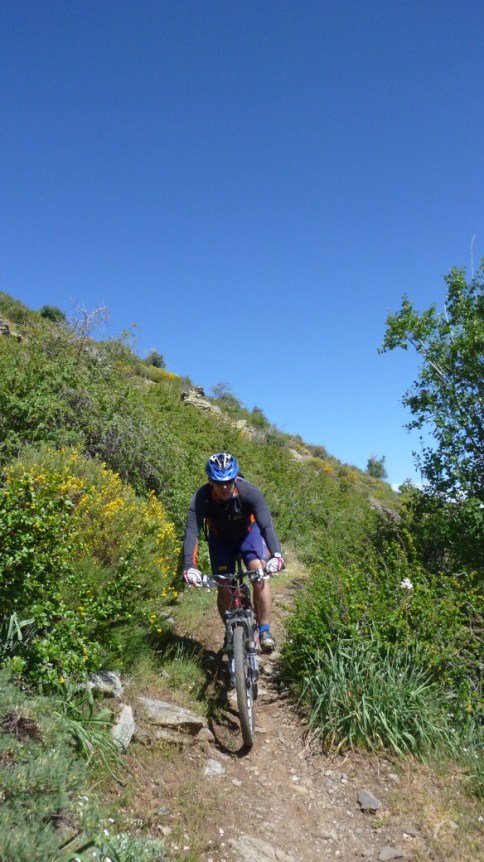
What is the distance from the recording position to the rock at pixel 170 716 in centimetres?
388

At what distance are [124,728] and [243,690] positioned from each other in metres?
0.94

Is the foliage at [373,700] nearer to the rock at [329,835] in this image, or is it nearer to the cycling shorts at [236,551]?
the rock at [329,835]

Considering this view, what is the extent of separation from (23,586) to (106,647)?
1.00 meters

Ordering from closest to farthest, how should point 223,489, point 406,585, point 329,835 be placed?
point 329,835 → point 223,489 → point 406,585

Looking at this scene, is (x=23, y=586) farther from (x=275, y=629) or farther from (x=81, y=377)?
(x=81, y=377)

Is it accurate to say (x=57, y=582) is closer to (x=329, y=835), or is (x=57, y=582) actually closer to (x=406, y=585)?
(x=329, y=835)

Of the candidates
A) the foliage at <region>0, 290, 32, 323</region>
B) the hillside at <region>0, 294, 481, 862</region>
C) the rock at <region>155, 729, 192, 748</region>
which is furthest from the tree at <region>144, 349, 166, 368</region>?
the rock at <region>155, 729, 192, 748</region>

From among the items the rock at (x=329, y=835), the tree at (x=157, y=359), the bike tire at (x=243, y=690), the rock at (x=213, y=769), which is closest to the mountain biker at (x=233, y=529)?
the bike tire at (x=243, y=690)

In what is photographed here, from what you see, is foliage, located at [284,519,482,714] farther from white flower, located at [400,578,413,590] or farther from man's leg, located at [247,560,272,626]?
man's leg, located at [247,560,272,626]

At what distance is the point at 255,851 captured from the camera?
2982 millimetres

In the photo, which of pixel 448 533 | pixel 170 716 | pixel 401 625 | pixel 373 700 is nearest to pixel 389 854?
pixel 373 700

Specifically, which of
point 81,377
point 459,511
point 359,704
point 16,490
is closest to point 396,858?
point 359,704

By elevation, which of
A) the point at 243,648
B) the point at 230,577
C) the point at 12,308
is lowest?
the point at 243,648

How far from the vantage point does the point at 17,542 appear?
10.0 ft
